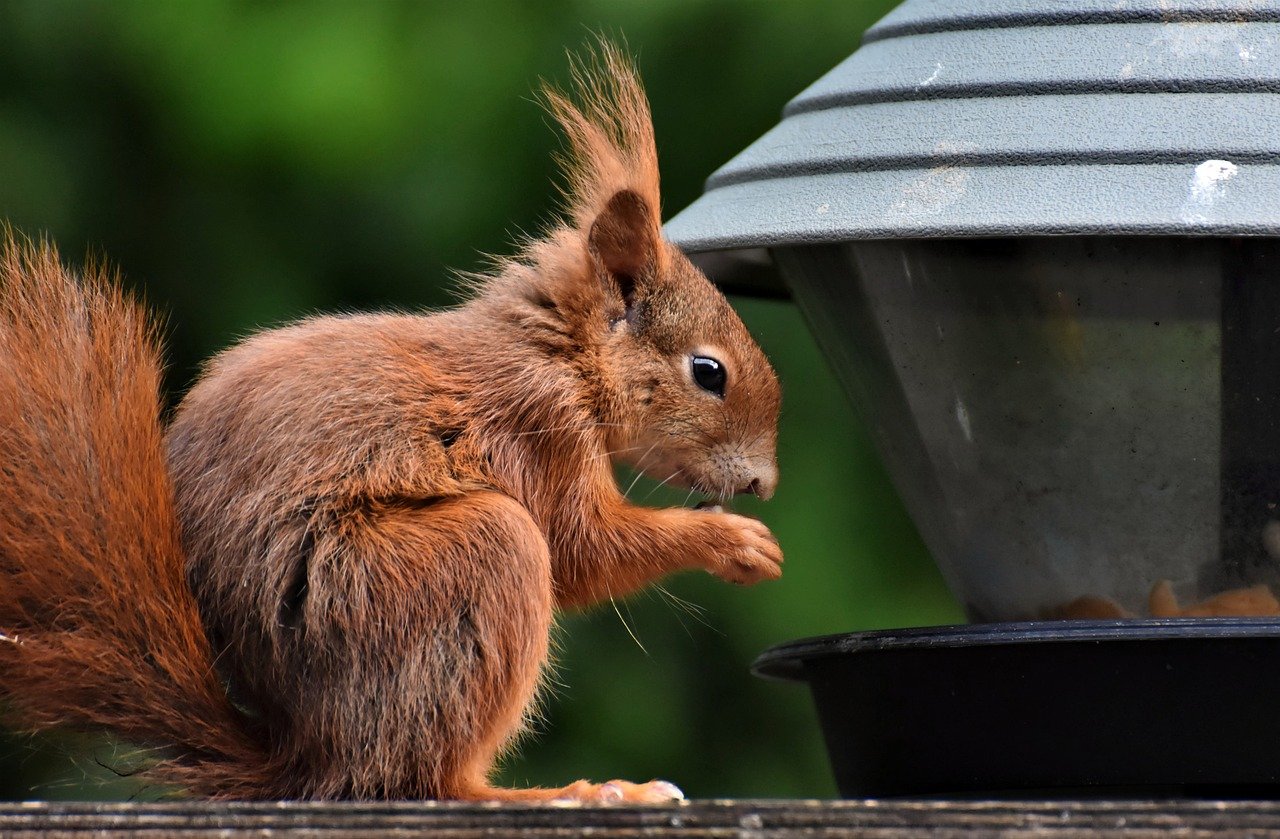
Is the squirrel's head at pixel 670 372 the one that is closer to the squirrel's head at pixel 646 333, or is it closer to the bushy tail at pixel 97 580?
the squirrel's head at pixel 646 333

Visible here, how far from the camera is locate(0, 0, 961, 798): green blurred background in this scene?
229 cm

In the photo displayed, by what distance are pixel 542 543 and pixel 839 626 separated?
1048 mm

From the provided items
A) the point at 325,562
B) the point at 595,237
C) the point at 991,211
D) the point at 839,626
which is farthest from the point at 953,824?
the point at 839,626

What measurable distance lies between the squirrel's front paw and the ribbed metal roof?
0.30m

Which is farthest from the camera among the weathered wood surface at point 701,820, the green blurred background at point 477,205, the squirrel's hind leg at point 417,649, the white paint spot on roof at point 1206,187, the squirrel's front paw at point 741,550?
the green blurred background at point 477,205

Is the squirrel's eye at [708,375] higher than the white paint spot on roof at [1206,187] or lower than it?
lower

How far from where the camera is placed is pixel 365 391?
1.36 metres

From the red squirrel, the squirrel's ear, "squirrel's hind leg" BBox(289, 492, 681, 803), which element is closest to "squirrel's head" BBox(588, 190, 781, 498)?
the squirrel's ear

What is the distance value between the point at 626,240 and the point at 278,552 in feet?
1.62

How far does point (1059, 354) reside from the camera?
1265 mm

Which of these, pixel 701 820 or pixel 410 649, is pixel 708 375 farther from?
pixel 701 820

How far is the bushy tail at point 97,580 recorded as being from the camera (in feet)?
4.08

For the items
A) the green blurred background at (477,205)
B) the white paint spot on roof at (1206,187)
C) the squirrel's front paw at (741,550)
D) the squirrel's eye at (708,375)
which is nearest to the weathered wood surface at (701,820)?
the white paint spot on roof at (1206,187)

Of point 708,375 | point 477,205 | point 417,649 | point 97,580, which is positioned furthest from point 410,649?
point 477,205
